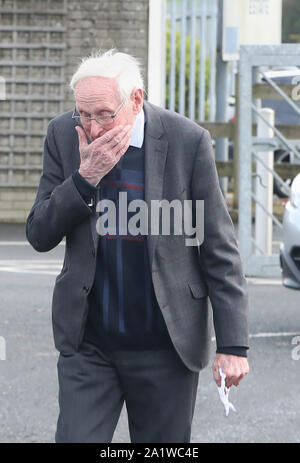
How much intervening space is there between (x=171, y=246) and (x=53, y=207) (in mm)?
374

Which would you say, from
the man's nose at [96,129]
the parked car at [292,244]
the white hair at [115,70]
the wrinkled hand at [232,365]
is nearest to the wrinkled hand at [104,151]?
the man's nose at [96,129]

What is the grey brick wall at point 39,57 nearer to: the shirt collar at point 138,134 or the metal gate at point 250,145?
the metal gate at point 250,145

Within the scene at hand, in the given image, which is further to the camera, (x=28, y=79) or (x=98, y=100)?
(x=28, y=79)

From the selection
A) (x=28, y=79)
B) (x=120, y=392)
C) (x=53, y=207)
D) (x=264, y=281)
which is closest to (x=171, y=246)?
(x=53, y=207)

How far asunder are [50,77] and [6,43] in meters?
0.78

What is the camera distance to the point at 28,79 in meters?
17.8

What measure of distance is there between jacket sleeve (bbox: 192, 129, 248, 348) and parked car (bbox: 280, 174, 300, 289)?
4.63 m

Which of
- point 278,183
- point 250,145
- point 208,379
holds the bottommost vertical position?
point 278,183

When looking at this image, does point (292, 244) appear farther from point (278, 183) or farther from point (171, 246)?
point (278, 183)

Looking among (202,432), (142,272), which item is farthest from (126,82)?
(202,432)

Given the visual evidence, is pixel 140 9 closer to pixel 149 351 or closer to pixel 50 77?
pixel 50 77

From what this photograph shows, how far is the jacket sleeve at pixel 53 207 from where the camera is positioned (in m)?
3.69

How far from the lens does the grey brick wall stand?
17.6 meters

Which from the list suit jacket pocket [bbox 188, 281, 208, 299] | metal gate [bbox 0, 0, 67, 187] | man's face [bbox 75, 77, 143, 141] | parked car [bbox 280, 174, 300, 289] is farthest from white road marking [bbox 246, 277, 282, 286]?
man's face [bbox 75, 77, 143, 141]
